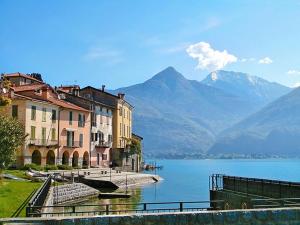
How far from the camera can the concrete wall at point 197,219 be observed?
15477mm

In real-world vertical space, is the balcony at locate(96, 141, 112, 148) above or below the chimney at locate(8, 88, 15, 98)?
below

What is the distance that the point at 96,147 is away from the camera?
87062mm

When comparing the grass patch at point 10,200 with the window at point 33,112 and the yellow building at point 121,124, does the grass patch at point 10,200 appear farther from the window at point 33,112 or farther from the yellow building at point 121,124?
the yellow building at point 121,124

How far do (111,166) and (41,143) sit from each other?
2719 centimetres

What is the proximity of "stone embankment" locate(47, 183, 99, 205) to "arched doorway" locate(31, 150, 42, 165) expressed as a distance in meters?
16.0

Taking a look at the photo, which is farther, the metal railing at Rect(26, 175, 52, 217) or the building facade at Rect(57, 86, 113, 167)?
the building facade at Rect(57, 86, 113, 167)

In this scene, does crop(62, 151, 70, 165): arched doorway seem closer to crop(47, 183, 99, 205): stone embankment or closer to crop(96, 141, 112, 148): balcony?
crop(96, 141, 112, 148): balcony

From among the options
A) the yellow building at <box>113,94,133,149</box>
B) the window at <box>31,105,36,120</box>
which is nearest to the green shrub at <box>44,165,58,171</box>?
the window at <box>31,105,36,120</box>

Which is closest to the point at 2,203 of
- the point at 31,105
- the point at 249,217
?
the point at 249,217

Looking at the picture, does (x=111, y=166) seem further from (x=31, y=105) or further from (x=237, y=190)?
(x=237, y=190)

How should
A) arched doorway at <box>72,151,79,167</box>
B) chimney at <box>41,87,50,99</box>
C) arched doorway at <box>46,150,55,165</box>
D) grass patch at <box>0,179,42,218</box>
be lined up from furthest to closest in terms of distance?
arched doorway at <box>72,151,79,167</box>, arched doorway at <box>46,150,55,165</box>, chimney at <box>41,87,50,99</box>, grass patch at <box>0,179,42,218</box>

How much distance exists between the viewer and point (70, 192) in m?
49.8

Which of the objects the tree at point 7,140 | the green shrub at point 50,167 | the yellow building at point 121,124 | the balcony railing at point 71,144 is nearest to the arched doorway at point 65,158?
the balcony railing at point 71,144

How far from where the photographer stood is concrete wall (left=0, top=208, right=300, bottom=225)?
15477 mm
